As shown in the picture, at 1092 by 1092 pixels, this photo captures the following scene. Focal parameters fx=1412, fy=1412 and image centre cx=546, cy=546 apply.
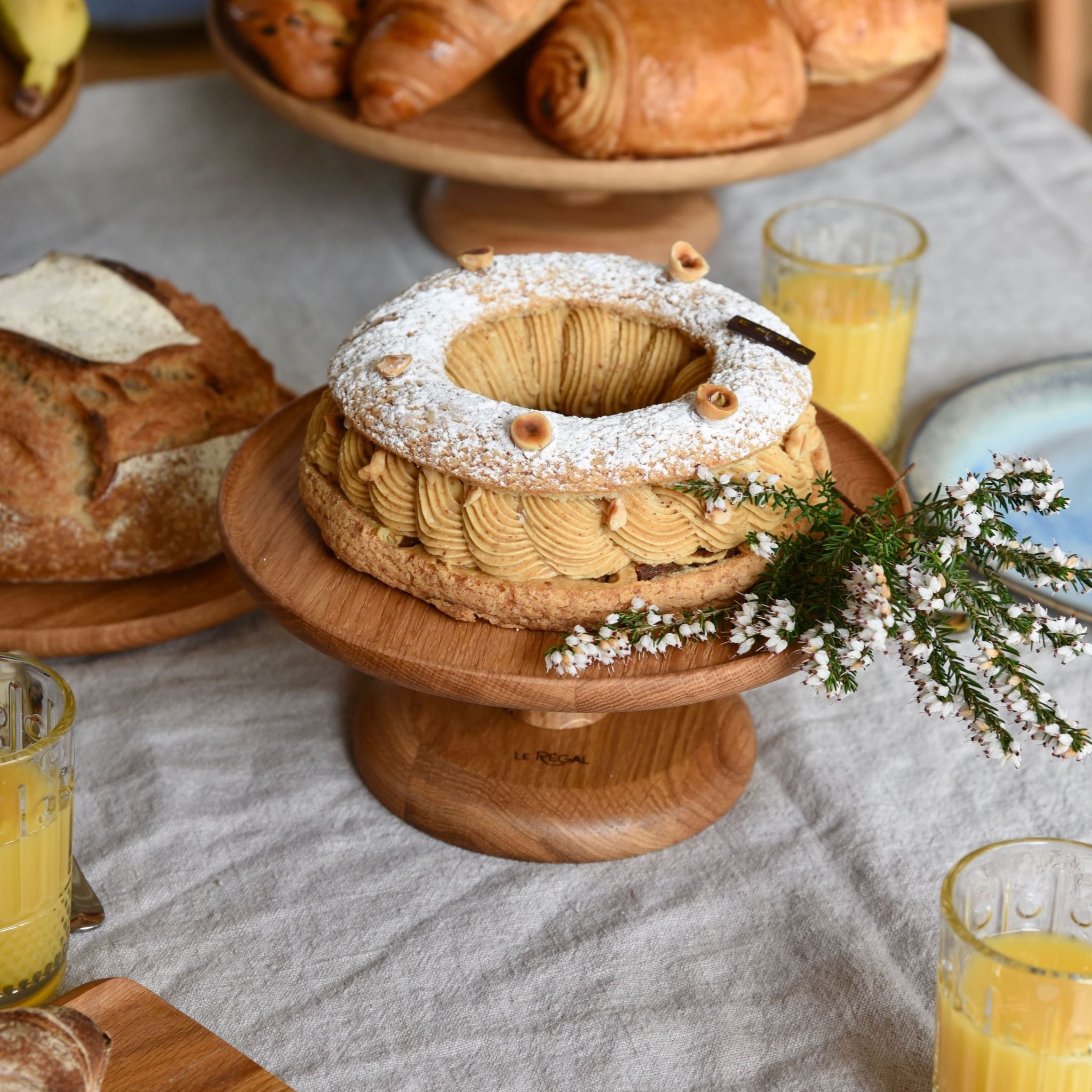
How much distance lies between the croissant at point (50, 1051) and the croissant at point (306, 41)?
130 centimetres

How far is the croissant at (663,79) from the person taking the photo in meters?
1.75

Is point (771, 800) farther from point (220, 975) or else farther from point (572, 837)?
point (220, 975)

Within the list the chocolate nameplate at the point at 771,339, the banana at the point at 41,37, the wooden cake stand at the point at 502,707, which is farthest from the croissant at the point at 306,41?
the chocolate nameplate at the point at 771,339

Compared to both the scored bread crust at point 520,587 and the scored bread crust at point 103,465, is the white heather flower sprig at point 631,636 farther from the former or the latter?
the scored bread crust at point 103,465

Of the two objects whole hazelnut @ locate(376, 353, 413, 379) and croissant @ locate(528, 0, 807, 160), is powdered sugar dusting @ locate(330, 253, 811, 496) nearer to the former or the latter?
whole hazelnut @ locate(376, 353, 413, 379)

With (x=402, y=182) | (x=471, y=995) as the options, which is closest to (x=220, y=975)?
(x=471, y=995)

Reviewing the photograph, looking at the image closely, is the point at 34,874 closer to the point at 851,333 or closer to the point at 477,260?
the point at 477,260

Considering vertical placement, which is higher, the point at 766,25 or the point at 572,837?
the point at 766,25

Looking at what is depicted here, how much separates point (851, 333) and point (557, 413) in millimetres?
606

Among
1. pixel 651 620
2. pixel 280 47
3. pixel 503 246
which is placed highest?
pixel 280 47

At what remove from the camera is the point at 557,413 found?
1220 mm

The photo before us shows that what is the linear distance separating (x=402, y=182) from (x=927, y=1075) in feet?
5.76

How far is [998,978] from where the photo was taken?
0.88 metres

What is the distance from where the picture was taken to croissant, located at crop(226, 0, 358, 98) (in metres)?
1.84
